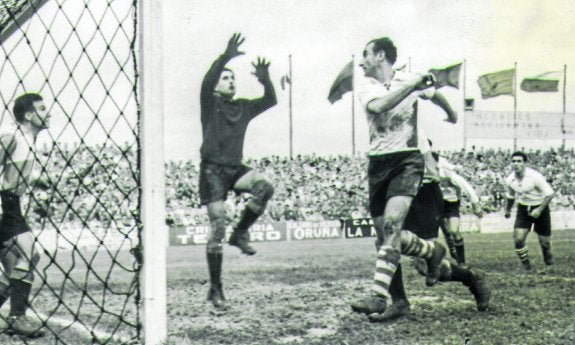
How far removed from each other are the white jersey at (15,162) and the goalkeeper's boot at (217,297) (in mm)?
1440

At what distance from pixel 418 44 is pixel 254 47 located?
114 centimetres

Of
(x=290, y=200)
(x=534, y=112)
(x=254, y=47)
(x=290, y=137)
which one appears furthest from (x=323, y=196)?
(x=254, y=47)

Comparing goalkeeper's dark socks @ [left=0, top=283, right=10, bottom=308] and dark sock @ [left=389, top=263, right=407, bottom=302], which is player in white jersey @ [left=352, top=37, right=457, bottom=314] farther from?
goalkeeper's dark socks @ [left=0, top=283, right=10, bottom=308]

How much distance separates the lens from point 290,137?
17.3 feet

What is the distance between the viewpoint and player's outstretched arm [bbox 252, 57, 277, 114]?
4633mm

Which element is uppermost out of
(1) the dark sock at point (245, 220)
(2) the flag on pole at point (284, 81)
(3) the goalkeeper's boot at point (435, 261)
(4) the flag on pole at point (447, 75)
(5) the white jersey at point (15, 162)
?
(4) the flag on pole at point (447, 75)

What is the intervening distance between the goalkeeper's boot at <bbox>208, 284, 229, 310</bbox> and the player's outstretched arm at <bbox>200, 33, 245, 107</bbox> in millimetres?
1325

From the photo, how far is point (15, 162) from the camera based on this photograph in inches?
163

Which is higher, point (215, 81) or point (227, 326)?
point (215, 81)

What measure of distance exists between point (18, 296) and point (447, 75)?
128 inches

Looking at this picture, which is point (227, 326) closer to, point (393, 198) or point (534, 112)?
point (393, 198)

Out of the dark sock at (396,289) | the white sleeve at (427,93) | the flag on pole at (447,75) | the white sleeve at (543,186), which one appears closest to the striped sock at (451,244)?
the white sleeve at (543,186)

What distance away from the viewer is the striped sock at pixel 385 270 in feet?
12.8

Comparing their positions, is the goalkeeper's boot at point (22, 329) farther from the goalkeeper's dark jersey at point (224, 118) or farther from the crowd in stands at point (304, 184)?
the crowd in stands at point (304, 184)
